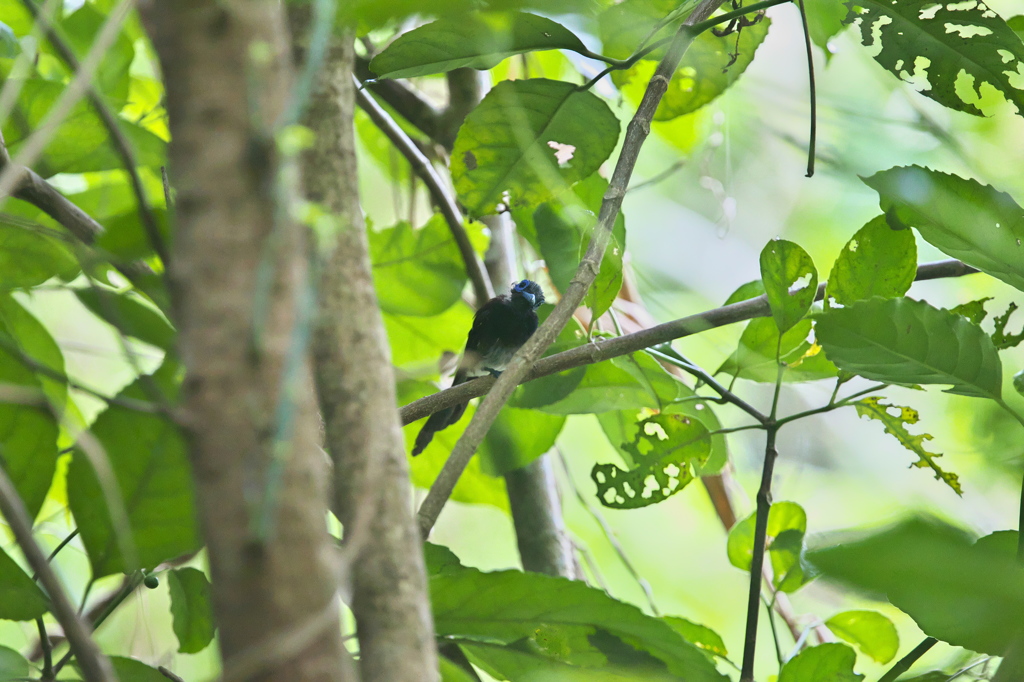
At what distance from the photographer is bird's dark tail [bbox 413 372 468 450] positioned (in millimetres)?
1492

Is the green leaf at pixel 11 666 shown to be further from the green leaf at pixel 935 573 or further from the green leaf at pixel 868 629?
the green leaf at pixel 868 629

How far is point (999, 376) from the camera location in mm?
744

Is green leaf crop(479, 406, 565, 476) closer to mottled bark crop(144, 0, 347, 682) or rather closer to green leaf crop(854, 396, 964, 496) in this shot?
green leaf crop(854, 396, 964, 496)

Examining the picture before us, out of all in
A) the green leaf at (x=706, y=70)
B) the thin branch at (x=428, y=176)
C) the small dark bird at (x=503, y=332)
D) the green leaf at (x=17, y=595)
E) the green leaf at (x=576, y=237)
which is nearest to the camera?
the green leaf at (x=17, y=595)

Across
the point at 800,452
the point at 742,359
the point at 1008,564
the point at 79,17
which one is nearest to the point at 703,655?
the point at 742,359

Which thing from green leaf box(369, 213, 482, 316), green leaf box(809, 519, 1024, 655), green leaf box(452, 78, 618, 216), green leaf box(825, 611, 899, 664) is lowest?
green leaf box(809, 519, 1024, 655)

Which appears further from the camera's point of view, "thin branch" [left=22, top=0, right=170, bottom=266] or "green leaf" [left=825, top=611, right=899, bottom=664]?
"green leaf" [left=825, top=611, right=899, bottom=664]

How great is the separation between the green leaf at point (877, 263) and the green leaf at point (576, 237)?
27 cm

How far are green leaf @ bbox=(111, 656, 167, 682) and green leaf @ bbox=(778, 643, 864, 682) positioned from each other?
2.10 ft

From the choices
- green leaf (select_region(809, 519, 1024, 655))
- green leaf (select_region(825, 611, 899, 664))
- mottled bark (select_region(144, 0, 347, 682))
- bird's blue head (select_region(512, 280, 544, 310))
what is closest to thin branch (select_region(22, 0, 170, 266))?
mottled bark (select_region(144, 0, 347, 682))

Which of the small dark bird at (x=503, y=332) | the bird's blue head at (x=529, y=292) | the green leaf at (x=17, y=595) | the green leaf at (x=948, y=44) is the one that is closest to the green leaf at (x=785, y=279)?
the green leaf at (x=948, y=44)

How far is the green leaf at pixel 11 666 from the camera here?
62cm

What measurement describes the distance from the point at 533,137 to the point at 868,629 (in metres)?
0.84

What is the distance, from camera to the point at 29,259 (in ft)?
3.01
